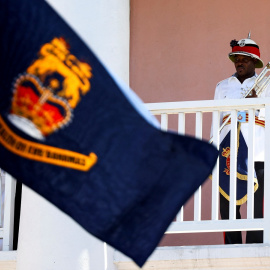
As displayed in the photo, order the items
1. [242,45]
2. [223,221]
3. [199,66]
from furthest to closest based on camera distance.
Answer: [199,66], [242,45], [223,221]

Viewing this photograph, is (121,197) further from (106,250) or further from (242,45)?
(242,45)

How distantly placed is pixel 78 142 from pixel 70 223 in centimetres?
386

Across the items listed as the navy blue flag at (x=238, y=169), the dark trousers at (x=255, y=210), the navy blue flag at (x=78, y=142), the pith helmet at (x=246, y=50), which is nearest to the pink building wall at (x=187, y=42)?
the pith helmet at (x=246, y=50)

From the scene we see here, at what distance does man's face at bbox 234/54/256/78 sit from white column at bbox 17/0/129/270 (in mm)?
892

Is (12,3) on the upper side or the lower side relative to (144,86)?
lower

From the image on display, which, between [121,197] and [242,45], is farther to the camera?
[242,45]

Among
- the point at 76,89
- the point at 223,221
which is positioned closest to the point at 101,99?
the point at 76,89

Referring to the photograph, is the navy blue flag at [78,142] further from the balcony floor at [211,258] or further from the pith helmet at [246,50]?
the pith helmet at [246,50]

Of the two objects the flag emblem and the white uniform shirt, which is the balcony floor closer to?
the white uniform shirt

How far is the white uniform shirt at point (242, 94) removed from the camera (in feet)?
24.9

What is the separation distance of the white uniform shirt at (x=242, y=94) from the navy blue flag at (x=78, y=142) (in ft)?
14.1

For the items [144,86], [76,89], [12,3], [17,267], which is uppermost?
[144,86]

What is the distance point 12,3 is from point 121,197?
67cm

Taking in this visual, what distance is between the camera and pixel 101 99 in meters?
3.28
